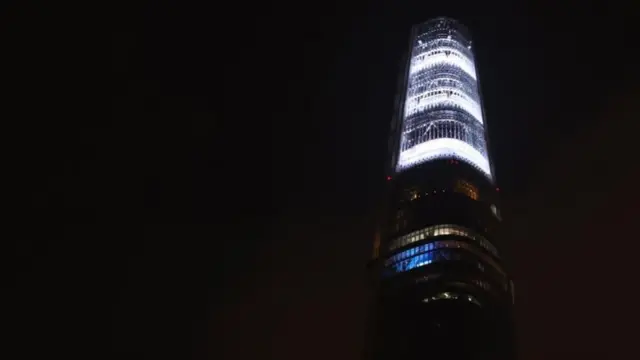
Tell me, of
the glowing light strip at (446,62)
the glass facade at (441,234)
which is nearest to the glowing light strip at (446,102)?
the glowing light strip at (446,62)

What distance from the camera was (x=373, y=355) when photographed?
40844 millimetres

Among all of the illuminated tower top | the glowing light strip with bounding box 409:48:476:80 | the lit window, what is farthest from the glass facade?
the glowing light strip with bounding box 409:48:476:80

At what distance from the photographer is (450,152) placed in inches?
1786

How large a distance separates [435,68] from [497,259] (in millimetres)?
13649

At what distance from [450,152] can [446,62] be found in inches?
317

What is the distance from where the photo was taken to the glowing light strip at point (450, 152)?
4516 cm

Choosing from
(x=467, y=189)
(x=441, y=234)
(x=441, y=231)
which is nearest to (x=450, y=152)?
(x=467, y=189)

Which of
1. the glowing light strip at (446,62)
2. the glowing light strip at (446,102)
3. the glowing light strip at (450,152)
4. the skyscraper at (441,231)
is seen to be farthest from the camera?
the glowing light strip at (446,62)

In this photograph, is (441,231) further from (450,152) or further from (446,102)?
(446,102)

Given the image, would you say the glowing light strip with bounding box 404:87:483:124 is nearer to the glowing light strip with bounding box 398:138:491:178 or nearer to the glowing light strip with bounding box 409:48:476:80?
the glowing light strip with bounding box 398:138:491:178

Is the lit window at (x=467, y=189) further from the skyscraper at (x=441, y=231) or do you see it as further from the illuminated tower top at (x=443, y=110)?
the illuminated tower top at (x=443, y=110)

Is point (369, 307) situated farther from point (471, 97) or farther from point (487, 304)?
point (471, 97)

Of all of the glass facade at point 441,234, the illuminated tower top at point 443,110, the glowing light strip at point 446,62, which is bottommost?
the glass facade at point 441,234

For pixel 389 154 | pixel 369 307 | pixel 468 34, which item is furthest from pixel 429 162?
pixel 468 34
